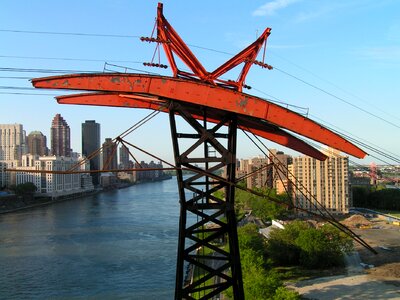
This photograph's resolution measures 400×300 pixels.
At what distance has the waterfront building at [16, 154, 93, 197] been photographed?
367 ft

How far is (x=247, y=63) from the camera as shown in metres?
8.73

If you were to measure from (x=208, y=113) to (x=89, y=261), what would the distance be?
27.2 meters

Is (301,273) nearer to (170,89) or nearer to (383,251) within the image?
(383,251)

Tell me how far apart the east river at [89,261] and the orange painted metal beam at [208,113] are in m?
17.4

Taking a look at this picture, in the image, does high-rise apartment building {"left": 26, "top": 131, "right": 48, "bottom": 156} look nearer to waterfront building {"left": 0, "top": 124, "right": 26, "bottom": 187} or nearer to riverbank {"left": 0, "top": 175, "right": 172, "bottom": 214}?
waterfront building {"left": 0, "top": 124, "right": 26, "bottom": 187}

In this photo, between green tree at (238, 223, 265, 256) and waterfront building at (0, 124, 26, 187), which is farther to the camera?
waterfront building at (0, 124, 26, 187)

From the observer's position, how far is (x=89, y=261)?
33.1m

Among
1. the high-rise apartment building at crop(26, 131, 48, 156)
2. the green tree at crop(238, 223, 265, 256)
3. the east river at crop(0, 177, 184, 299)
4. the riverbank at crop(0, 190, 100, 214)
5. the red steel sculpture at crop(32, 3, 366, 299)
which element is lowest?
the riverbank at crop(0, 190, 100, 214)

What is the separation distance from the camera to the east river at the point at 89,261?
25703 millimetres

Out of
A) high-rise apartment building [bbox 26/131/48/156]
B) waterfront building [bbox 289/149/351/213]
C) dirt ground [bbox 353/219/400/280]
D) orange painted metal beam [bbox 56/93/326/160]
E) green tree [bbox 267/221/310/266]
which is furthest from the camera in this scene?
high-rise apartment building [bbox 26/131/48/156]

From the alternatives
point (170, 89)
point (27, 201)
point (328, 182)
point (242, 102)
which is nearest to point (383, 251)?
point (242, 102)

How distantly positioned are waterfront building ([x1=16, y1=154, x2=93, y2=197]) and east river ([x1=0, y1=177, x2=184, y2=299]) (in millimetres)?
59870

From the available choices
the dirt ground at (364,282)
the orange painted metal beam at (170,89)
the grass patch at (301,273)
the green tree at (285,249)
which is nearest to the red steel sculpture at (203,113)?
the orange painted metal beam at (170,89)

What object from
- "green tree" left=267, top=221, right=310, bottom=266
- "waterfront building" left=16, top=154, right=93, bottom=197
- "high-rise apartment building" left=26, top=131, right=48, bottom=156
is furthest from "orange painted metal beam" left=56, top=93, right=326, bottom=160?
"high-rise apartment building" left=26, top=131, right=48, bottom=156
